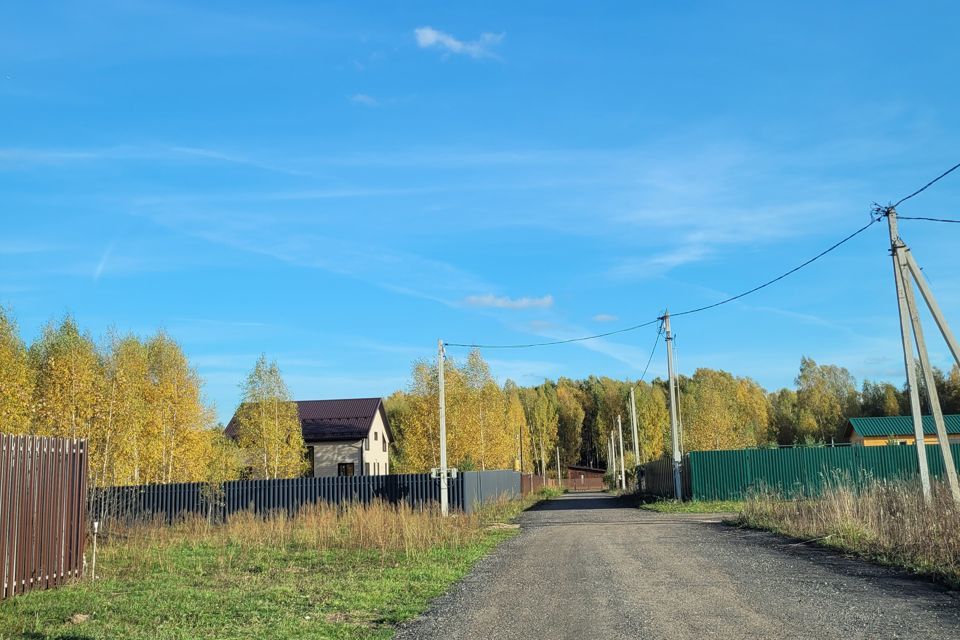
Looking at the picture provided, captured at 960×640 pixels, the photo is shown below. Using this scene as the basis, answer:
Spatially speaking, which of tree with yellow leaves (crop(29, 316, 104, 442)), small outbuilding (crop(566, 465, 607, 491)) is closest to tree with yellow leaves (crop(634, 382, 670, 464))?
small outbuilding (crop(566, 465, 607, 491))

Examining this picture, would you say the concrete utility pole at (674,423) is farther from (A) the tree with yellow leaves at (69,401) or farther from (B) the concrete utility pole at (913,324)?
(A) the tree with yellow leaves at (69,401)

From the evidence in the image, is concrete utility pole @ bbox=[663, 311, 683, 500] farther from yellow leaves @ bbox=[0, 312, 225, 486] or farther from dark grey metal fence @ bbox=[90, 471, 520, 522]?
yellow leaves @ bbox=[0, 312, 225, 486]

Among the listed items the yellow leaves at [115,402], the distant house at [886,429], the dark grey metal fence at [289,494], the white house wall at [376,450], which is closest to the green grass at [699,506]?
the dark grey metal fence at [289,494]

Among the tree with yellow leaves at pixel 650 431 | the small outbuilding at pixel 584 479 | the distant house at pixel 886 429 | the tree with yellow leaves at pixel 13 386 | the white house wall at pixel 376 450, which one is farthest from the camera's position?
the tree with yellow leaves at pixel 650 431

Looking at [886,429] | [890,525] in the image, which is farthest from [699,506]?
[886,429]

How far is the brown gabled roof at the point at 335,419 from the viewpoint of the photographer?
45.3m

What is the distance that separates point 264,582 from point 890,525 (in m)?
9.22

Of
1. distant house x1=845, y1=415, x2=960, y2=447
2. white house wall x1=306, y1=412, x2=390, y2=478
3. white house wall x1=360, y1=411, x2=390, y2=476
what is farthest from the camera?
white house wall x1=360, y1=411, x2=390, y2=476

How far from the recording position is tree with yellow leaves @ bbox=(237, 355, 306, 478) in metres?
34.6

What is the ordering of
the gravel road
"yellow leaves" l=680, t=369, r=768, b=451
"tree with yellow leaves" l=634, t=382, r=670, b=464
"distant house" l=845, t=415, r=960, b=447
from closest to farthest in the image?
the gravel road → "distant house" l=845, t=415, r=960, b=447 → "yellow leaves" l=680, t=369, r=768, b=451 → "tree with yellow leaves" l=634, t=382, r=670, b=464

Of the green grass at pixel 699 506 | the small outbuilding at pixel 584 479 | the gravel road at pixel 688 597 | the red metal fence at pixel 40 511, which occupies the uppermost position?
the red metal fence at pixel 40 511

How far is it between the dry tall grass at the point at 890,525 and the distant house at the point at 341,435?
103 feet

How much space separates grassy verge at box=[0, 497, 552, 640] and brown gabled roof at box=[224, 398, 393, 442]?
27.5 m

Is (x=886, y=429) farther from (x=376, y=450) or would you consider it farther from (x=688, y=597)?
(x=688, y=597)
